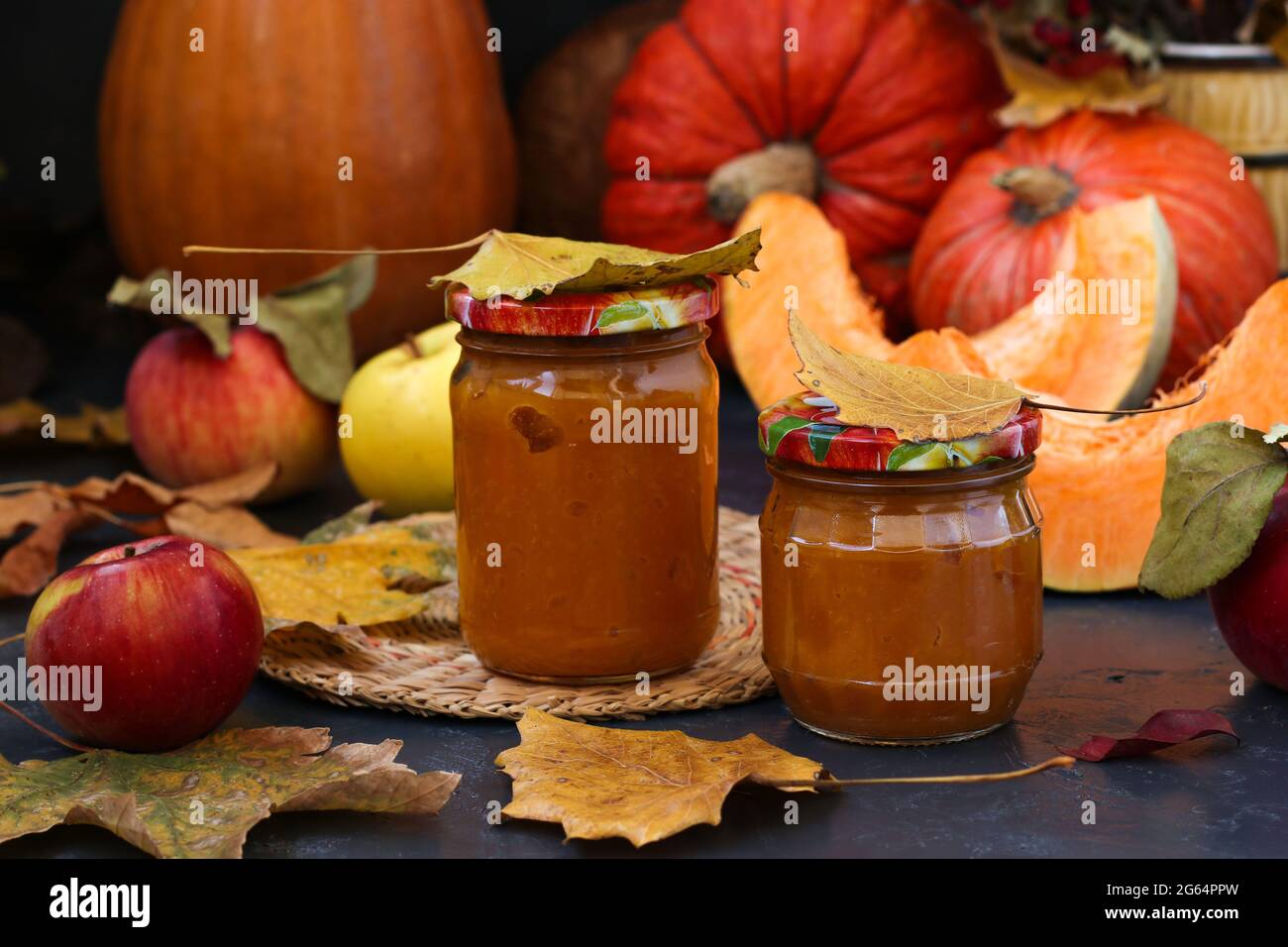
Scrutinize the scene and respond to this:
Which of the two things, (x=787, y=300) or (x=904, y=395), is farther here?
(x=787, y=300)

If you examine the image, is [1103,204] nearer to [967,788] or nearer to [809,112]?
[809,112]

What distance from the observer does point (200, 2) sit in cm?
181

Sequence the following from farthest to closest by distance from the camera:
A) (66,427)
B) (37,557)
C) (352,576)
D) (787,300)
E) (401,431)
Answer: (66,427), (787,300), (401,431), (37,557), (352,576)

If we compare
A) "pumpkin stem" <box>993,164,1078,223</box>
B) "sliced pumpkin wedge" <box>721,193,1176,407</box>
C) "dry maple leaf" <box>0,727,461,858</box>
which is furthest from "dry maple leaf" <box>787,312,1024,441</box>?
"pumpkin stem" <box>993,164,1078,223</box>

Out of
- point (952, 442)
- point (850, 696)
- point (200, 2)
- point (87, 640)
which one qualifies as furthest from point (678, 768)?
point (200, 2)

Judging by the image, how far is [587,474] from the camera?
3.25 ft

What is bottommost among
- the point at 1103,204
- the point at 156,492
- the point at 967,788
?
the point at 967,788

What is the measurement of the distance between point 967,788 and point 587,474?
0.94ft

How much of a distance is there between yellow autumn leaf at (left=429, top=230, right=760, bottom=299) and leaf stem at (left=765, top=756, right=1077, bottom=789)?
1.00 feet

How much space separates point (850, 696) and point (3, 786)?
469 mm

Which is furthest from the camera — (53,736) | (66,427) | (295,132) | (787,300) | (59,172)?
(59,172)

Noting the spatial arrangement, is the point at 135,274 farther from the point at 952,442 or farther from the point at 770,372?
the point at 952,442

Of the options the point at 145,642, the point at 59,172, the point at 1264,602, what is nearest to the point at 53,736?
the point at 145,642

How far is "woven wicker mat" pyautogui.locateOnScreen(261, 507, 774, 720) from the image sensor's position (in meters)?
1.02
